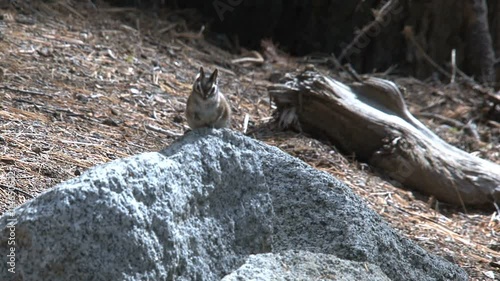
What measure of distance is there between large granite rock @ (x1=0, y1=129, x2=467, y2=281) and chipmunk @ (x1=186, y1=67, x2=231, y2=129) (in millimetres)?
595

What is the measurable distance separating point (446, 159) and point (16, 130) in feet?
10.9

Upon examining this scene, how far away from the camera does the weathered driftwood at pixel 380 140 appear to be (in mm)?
6398

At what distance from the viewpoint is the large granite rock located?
3291 mm

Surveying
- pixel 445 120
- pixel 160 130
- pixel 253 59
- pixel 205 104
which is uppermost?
pixel 205 104

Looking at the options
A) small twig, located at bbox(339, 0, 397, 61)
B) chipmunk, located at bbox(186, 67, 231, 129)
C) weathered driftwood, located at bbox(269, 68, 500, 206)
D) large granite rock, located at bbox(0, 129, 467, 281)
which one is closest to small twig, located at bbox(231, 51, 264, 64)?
small twig, located at bbox(339, 0, 397, 61)

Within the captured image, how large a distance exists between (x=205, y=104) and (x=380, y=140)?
85.0 inches

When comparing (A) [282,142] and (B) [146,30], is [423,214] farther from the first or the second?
(B) [146,30]

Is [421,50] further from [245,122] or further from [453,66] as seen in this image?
[245,122]

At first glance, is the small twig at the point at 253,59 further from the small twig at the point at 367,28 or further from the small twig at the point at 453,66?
the small twig at the point at 453,66

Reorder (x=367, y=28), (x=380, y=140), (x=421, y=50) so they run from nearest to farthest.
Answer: (x=380, y=140), (x=367, y=28), (x=421, y=50)

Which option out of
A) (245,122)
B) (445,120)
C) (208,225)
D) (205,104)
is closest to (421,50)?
(445,120)

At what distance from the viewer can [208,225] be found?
379 centimetres

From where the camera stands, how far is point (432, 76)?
955 centimetres

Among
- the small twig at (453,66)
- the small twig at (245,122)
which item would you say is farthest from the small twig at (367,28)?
the small twig at (245,122)
